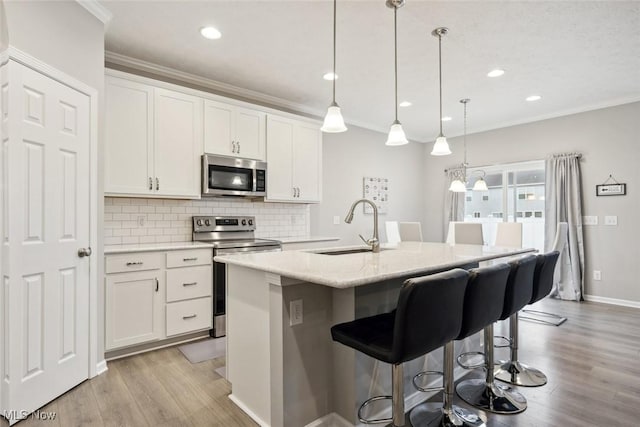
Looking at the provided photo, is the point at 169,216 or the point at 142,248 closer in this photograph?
the point at 142,248

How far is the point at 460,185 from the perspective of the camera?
4402mm

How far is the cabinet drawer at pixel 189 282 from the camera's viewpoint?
3.04 metres

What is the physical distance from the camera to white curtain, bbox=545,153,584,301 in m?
4.67

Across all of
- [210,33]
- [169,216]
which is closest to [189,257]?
[169,216]

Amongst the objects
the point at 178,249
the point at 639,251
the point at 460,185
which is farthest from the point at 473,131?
the point at 178,249

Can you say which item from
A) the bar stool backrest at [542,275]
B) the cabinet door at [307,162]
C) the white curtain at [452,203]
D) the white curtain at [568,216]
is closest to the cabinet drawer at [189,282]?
the cabinet door at [307,162]

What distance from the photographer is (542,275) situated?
7.48 feet

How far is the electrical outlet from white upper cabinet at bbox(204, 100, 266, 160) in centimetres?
233

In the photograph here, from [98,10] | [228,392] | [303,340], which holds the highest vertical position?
[98,10]

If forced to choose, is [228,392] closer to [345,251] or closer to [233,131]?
[345,251]

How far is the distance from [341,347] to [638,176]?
15.6ft

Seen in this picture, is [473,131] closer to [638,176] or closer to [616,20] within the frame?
[638,176]

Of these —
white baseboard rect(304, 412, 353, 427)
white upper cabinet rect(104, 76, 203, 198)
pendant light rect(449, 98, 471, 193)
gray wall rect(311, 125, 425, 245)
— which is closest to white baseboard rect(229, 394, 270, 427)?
white baseboard rect(304, 412, 353, 427)

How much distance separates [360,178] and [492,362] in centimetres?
375
